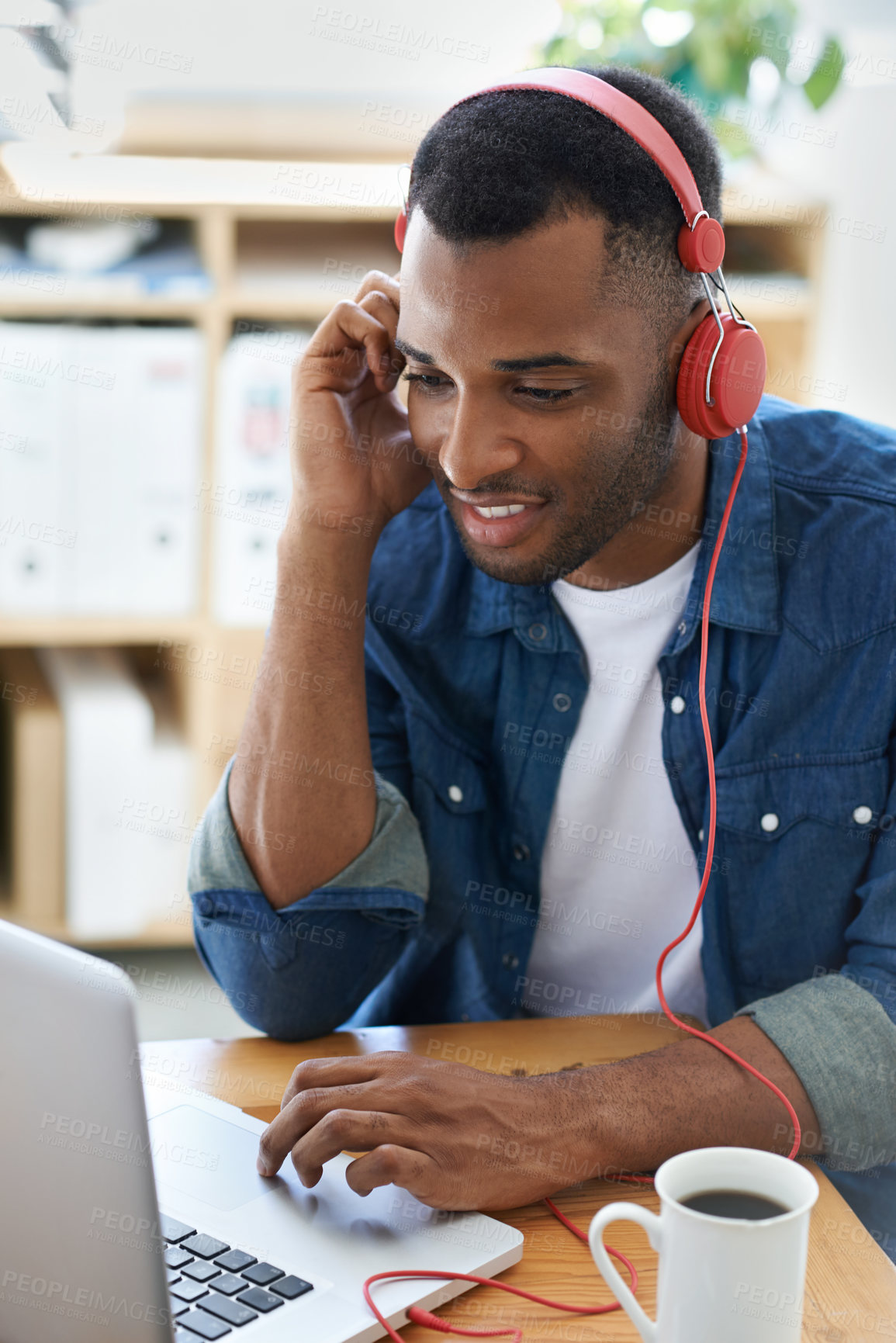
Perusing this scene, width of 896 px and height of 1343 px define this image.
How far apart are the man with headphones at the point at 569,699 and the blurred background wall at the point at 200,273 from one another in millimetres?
1061

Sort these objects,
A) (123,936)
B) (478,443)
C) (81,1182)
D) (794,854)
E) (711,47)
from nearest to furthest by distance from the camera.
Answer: (81,1182)
(478,443)
(794,854)
(711,47)
(123,936)

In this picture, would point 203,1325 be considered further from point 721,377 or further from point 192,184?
point 192,184

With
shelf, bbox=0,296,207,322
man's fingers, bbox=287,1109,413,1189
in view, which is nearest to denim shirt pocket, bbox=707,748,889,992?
man's fingers, bbox=287,1109,413,1189

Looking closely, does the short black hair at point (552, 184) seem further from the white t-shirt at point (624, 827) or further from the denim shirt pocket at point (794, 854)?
the denim shirt pocket at point (794, 854)

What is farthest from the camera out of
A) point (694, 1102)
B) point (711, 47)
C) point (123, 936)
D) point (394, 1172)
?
point (123, 936)

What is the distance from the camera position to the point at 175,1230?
2.52ft

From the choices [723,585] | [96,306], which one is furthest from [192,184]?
[723,585]

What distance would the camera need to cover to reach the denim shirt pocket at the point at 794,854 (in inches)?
44.2

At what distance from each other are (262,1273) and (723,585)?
27.6 inches

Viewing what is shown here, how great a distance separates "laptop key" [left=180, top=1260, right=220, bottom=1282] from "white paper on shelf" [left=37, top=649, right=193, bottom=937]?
165 centimetres

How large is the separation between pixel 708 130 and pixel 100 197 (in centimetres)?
135

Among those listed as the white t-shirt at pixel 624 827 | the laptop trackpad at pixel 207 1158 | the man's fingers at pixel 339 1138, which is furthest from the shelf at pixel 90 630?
the man's fingers at pixel 339 1138

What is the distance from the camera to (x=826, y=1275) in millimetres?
769

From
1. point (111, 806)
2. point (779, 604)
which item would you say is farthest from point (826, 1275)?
point (111, 806)
